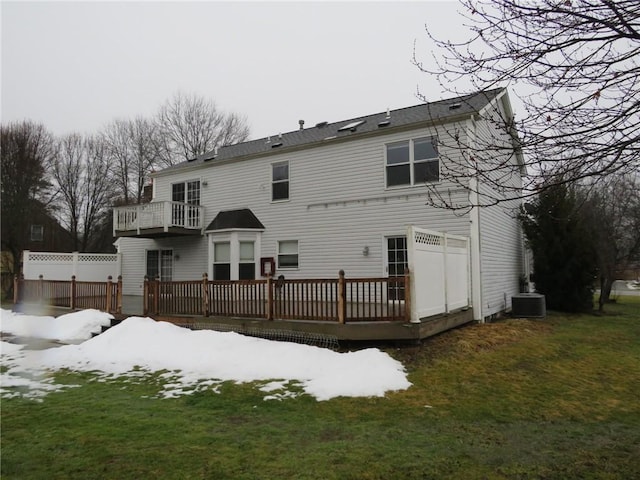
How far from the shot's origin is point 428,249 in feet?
27.9

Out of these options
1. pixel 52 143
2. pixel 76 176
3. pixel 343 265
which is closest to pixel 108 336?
pixel 343 265

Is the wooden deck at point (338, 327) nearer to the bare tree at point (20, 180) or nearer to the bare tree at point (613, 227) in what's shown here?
the bare tree at point (613, 227)

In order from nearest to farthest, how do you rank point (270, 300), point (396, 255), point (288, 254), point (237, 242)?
point (270, 300) → point (396, 255) → point (288, 254) → point (237, 242)

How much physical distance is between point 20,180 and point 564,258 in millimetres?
27165

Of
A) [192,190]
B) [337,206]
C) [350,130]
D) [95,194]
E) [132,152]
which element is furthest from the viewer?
[132,152]

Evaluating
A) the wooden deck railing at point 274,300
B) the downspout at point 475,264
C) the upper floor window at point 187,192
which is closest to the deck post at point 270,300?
the wooden deck railing at point 274,300

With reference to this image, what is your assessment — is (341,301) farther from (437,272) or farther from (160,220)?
(160,220)

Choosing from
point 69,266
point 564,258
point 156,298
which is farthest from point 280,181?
point 564,258

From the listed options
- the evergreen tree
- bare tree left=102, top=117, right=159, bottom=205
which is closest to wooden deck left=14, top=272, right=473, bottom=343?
the evergreen tree

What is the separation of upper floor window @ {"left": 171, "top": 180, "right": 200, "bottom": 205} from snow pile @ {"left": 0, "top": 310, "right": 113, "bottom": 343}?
6.68m

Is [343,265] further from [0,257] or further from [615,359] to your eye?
[0,257]

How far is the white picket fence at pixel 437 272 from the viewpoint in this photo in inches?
306

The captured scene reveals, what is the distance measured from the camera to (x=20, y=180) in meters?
23.3

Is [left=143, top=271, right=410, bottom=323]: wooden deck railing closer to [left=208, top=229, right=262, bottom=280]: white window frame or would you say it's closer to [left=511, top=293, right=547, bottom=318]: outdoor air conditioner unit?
[left=208, top=229, right=262, bottom=280]: white window frame
